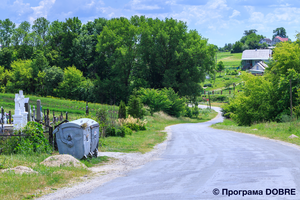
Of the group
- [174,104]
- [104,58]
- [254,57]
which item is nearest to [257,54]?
[254,57]

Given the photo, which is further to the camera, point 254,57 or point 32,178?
point 254,57

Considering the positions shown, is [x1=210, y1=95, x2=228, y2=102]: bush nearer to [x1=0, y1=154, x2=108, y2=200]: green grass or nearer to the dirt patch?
the dirt patch

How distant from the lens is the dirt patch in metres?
10.3

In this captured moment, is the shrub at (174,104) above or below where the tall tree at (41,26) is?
below

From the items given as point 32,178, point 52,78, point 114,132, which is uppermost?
point 52,78

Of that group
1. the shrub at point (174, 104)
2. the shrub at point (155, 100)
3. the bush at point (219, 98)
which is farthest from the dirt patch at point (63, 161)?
the bush at point (219, 98)

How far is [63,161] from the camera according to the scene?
411 inches

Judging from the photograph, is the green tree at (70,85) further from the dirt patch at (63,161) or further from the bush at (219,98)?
the dirt patch at (63,161)

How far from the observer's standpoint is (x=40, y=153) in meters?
12.1

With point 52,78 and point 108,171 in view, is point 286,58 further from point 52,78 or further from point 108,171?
point 52,78

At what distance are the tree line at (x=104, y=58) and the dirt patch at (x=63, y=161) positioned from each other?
1851 inches

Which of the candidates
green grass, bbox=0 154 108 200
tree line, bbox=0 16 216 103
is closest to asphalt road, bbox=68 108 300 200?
green grass, bbox=0 154 108 200

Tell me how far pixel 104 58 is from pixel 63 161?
6086cm

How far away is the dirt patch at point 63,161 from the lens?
10.3m
